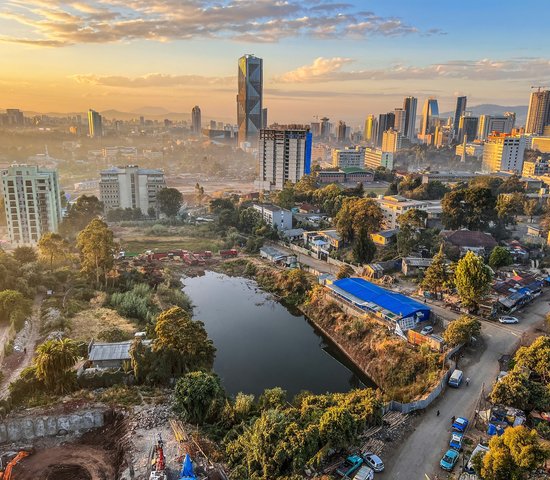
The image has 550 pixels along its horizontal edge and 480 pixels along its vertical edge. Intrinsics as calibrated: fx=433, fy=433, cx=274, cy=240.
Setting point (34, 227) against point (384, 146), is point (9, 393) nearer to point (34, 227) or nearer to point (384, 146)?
point (34, 227)

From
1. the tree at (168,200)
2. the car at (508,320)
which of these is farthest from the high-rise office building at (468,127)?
the car at (508,320)

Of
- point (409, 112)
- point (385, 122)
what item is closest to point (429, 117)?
point (409, 112)

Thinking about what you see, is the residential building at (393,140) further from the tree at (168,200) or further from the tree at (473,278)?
the tree at (473,278)

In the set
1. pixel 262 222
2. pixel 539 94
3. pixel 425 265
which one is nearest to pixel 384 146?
pixel 539 94

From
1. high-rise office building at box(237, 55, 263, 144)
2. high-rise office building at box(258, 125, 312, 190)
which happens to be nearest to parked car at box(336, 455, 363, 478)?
high-rise office building at box(258, 125, 312, 190)

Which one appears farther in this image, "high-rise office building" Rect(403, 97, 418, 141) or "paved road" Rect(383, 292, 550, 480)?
"high-rise office building" Rect(403, 97, 418, 141)

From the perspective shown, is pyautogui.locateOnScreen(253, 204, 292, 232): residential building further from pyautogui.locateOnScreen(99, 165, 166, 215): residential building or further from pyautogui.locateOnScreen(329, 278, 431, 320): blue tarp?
pyautogui.locateOnScreen(99, 165, 166, 215): residential building
